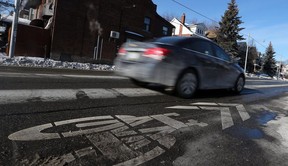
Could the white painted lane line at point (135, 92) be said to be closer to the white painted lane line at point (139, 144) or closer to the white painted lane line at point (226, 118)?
the white painted lane line at point (226, 118)

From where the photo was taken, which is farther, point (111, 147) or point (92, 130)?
point (92, 130)

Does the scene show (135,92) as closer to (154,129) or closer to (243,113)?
(243,113)

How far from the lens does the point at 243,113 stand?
6195 millimetres

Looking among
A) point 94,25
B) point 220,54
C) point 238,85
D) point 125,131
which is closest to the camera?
point 125,131

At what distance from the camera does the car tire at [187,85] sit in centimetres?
693

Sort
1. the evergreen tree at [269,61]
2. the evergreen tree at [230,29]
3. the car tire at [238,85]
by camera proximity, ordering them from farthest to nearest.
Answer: the evergreen tree at [269,61] < the evergreen tree at [230,29] < the car tire at [238,85]

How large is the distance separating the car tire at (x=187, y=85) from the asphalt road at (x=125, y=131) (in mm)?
528

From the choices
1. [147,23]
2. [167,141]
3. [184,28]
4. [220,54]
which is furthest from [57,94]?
[184,28]

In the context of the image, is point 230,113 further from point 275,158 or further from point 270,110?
point 275,158

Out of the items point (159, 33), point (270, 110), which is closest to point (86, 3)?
point (159, 33)

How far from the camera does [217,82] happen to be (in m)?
8.12

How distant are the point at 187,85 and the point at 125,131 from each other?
3.55m

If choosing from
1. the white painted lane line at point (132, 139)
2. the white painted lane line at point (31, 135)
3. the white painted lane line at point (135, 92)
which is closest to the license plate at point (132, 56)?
the white painted lane line at point (135, 92)

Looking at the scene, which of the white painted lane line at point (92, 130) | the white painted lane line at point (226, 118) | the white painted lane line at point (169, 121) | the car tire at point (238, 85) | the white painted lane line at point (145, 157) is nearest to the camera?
the white painted lane line at point (145, 157)
